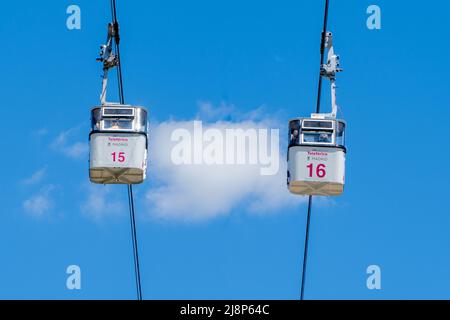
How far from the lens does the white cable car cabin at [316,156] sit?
33.1 m

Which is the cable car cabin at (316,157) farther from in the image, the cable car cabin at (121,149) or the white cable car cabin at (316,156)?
the cable car cabin at (121,149)

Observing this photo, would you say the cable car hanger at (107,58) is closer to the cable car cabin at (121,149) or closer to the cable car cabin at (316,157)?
the cable car cabin at (121,149)

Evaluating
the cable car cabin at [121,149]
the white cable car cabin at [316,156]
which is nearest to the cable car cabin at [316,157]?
the white cable car cabin at [316,156]

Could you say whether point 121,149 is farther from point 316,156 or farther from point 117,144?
point 316,156

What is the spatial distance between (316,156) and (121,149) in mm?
4848

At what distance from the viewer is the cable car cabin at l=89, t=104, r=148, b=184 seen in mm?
33031

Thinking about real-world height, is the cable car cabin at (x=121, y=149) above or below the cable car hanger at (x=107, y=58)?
below

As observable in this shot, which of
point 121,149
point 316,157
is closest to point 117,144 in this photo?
point 121,149

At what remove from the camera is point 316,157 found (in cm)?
3331

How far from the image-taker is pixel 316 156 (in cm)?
3334

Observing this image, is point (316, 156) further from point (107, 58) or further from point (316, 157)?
point (107, 58)

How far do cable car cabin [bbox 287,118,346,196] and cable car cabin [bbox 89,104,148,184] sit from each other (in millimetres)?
3740

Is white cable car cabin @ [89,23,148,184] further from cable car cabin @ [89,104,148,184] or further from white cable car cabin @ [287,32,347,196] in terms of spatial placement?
white cable car cabin @ [287,32,347,196]
